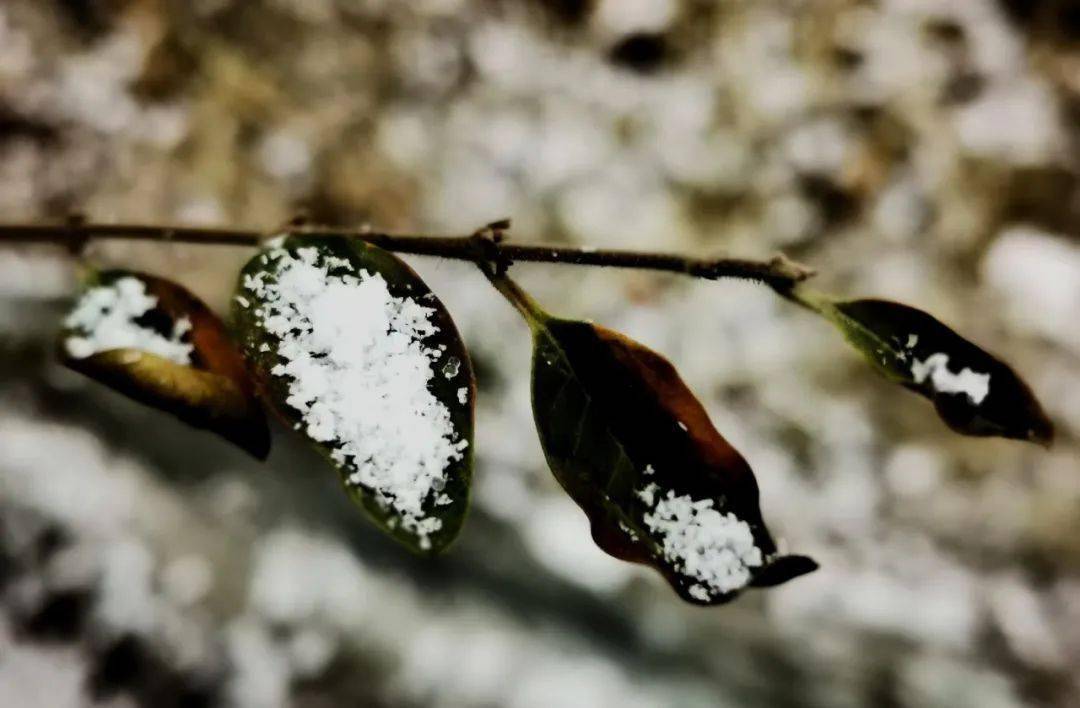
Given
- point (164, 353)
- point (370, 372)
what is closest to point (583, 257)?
point (370, 372)

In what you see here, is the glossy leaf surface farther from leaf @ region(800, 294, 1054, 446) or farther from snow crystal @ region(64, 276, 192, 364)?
snow crystal @ region(64, 276, 192, 364)

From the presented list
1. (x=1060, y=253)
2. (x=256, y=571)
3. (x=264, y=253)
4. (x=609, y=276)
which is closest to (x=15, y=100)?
(x=256, y=571)

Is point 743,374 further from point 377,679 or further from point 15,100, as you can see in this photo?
point 15,100

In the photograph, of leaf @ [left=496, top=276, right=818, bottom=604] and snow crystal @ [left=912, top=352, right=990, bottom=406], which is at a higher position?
snow crystal @ [left=912, top=352, right=990, bottom=406]

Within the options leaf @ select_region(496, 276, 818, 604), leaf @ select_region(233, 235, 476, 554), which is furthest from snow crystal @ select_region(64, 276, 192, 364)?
leaf @ select_region(496, 276, 818, 604)

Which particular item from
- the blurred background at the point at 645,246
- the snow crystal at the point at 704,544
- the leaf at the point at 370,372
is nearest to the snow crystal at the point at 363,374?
the leaf at the point at 370,372

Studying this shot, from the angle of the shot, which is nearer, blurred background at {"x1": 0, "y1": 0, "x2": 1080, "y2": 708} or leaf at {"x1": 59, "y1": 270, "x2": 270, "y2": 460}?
leaf at {"x1": 59, "y1": 270, "x2": 270, "y2": 460}
